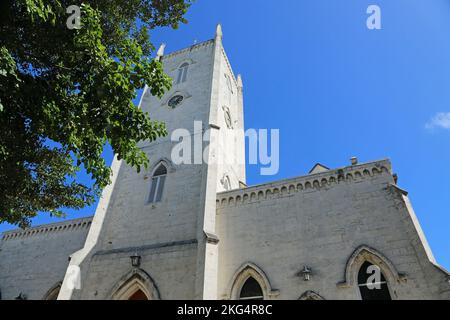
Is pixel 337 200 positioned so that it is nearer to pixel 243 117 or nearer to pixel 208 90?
pixel 208 90

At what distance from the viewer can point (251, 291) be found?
11.0m

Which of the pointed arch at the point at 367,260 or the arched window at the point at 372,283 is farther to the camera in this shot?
the arched window at the point at 372,283

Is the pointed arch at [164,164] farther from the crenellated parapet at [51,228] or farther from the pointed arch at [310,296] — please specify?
the pointed arch at [310,296]

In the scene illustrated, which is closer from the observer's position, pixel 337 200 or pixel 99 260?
pixel 337 200

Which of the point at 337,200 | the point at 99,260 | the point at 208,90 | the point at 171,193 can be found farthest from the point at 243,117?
the point at 99,260

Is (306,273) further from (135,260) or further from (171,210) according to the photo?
(135,260)

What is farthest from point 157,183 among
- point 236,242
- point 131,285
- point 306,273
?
point 306,273

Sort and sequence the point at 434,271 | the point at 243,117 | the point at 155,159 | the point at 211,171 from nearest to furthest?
the point at 434,271
the point at 211,171
the point at 155,159
the point at 243,117

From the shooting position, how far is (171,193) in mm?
13617

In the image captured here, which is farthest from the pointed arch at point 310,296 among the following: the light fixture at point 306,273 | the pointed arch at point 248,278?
the pointed arch at point 248,278

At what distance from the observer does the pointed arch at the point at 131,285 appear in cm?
1117

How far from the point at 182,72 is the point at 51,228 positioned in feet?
43.3

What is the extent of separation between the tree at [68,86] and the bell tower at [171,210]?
4510 mm
